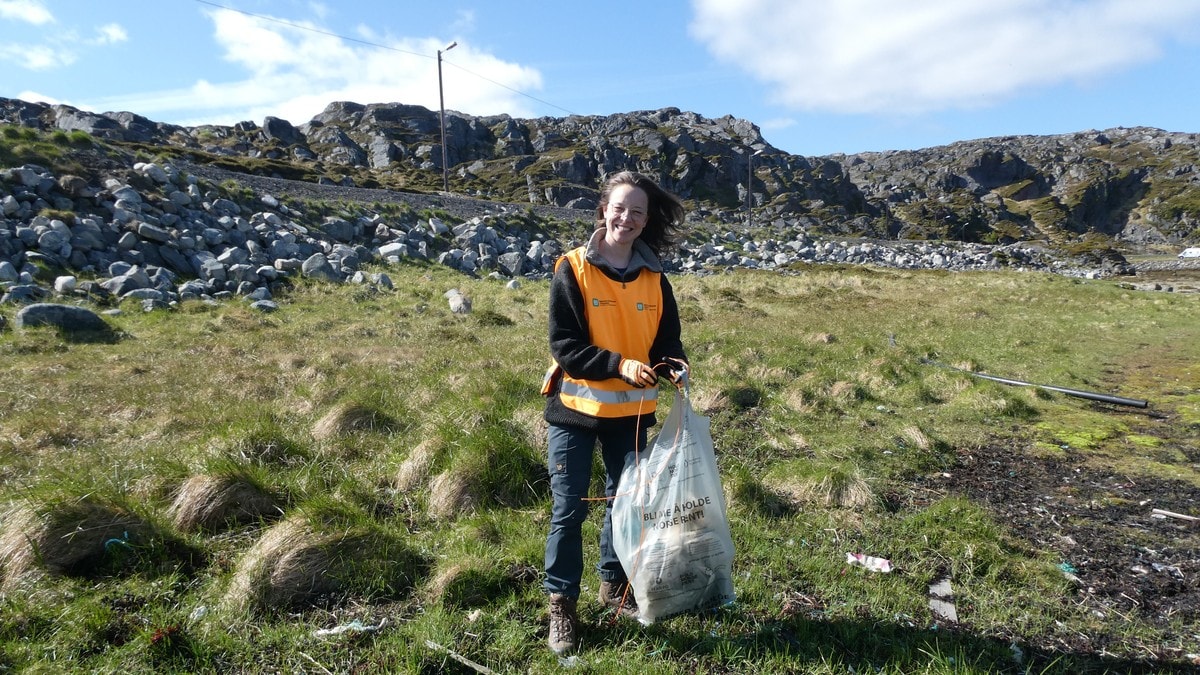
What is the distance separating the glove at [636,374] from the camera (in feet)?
8.82

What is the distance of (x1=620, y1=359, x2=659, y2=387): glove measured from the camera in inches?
106

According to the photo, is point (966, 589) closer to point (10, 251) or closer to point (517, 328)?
point (517, 328)

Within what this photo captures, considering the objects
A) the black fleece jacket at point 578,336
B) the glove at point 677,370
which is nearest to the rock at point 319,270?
the black fleece jacket at point 578,336

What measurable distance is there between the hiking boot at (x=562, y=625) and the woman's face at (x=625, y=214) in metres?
1.79

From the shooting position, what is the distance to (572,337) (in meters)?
2.91

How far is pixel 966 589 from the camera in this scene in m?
3.65

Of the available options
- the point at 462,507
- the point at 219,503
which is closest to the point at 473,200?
the point at 462,507

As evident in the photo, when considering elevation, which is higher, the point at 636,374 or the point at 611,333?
the point at 611,333

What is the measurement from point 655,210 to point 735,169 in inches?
4221

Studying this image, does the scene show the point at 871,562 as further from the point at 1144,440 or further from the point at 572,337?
the point at 1144,440

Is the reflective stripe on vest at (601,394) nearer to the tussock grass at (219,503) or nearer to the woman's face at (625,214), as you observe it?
the woman's face at (625,214)

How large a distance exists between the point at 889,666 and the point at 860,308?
16.5m

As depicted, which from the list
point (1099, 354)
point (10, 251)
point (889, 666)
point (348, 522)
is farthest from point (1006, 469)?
point (10, 251)

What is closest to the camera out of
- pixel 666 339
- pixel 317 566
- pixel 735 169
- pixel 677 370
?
pixel 677 370
